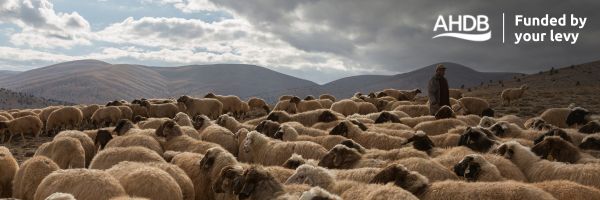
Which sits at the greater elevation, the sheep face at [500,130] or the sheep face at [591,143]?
the sheep face at [500,130]

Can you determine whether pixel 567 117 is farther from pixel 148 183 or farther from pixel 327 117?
pixel 148 183

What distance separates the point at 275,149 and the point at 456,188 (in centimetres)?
608

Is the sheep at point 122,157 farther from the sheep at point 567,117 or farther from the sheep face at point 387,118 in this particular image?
the sheep at point 567,117

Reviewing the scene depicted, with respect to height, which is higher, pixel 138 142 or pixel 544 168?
pixel 138 142

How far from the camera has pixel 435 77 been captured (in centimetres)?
1977

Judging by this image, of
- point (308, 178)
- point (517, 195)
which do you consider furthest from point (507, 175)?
point (308, 178)

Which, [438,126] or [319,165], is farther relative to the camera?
[438,126]

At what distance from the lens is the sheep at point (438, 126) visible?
1575cm

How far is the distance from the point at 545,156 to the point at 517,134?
3844 mm

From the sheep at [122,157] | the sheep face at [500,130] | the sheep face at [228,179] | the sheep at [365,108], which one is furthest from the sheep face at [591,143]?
the sheep at [365,108]

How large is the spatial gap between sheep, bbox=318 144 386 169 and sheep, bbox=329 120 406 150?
2744 mm

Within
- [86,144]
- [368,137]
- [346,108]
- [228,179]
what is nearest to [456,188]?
[228,179]

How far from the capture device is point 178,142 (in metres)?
13.0

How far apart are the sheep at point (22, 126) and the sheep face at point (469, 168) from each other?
74.2ft
